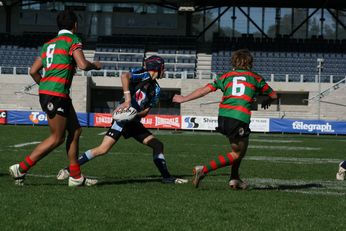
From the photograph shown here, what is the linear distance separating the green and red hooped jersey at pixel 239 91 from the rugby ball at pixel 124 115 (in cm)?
113

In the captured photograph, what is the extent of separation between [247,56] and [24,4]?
1733 inches

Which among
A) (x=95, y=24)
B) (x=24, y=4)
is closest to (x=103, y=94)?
(x=95, y=24)

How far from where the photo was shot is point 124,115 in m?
8.33

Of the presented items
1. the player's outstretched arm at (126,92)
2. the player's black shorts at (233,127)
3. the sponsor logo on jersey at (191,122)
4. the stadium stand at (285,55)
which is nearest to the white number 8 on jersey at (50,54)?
the player's outstretched arm at (126,92)

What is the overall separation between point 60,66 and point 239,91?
207 cm

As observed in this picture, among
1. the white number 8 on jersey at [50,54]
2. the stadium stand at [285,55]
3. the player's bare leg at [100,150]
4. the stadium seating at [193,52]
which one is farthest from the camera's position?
the stadium seating at [193,52]

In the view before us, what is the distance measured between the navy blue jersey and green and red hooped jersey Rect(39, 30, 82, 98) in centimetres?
116

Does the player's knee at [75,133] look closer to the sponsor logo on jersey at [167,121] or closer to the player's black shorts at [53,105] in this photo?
the player's black shorts at [53,105]

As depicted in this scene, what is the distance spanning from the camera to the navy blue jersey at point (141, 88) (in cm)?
846

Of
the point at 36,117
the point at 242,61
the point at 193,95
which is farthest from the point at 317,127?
the point at 193,95

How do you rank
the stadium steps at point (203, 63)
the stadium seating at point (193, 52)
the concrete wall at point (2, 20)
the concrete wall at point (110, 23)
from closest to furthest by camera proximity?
the stadium steps at point (203, 63) < the stadium seating at point (193, 52) < the concrete wall at point (110, 23) < the concrete wall at point (2, 20)

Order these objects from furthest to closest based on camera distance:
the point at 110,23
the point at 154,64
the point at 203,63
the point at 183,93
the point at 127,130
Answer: the point at 110,23 < the point at 203,63 < the point at 183,93 < the point at 127,130 < the point at 154,64

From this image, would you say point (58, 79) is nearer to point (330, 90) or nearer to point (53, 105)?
point (53, 105)

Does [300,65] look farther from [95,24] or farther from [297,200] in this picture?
[297,200]
